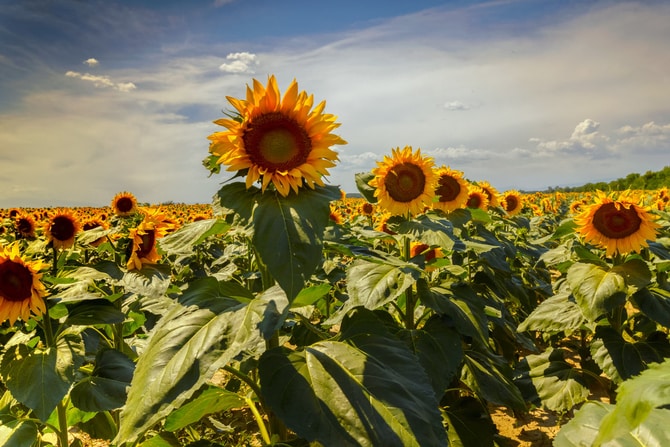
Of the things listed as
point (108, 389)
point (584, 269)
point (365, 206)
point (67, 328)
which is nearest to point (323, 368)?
point (108, 389)

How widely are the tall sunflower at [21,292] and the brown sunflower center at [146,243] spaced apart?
0.89 meters

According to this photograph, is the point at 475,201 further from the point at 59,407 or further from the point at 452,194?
the point at 59,407

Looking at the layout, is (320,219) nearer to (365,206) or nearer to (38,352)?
(38,352)

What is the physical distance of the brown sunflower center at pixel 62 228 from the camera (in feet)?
14.1

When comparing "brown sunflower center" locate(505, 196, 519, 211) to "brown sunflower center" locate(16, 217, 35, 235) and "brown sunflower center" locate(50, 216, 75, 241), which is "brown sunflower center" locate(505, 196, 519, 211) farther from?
"brown sunflower center" locate(16, 217, 35, 235)

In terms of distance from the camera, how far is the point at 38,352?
8.02 feet

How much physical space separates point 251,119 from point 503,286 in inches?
158

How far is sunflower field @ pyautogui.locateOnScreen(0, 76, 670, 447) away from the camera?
4.49 ft

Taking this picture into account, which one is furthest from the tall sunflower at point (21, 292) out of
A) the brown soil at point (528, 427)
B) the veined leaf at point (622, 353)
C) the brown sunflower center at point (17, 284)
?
the brown soil at point (528, 427)

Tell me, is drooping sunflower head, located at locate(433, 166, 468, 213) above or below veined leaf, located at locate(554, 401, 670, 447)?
above

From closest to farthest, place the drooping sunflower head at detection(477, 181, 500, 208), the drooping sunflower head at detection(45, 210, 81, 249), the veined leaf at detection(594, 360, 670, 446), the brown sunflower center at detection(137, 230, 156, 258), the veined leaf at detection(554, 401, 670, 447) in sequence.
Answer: the veined leaf at detection(594, 360, 670, 446), the veined leaf at detection(554, 401, 670, 447), the brown sunflower center at detection(137, 230, 156, 258), the drooping sunflower head at detection(45, 210, 81, 249), the drooping sunflower head at detection(477, 181, 500, 208)

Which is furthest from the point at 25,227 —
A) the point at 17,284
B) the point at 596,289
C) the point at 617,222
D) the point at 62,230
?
the point at 617,222

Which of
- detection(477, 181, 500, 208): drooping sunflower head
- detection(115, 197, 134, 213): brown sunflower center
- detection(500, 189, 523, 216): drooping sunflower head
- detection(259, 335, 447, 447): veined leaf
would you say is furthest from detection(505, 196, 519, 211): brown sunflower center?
detection(259, 335, 447, 447): veined leaf

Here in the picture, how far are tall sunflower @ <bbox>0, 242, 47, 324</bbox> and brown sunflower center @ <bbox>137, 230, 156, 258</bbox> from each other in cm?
89
